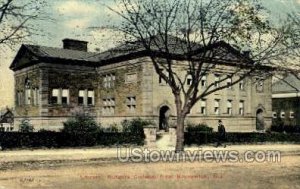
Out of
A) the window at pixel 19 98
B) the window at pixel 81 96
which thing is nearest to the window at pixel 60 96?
the window at pixel 81 96

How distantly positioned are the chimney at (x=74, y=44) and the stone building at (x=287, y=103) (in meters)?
30.2

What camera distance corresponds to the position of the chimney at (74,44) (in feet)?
153

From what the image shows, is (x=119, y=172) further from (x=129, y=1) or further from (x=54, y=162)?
(x=129, y=1)

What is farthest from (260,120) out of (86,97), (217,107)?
(86,97)

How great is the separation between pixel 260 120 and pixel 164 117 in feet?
45.5

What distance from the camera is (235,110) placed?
45188 mm

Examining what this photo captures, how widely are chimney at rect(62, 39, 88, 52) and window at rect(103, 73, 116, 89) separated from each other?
5571mm

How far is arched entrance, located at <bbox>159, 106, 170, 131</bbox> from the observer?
128 ft

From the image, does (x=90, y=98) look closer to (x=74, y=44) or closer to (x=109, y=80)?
(x=109, y=80)

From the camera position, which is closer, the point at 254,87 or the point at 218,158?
the point at 218,158

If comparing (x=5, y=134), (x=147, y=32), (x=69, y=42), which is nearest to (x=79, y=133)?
(x=5, y=134)

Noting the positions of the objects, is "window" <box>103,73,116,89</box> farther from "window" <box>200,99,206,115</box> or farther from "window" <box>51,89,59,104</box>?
"window" <box>200,99,206,115</box>

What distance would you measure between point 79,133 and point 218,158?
27.6ft

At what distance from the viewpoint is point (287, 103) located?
220ft
